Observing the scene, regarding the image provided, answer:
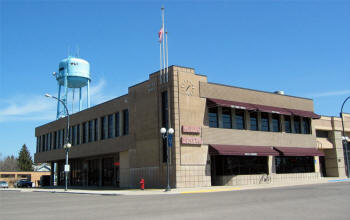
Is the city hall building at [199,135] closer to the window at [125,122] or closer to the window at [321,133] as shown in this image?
the window at [125,122]

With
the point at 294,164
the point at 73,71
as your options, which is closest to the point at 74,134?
the point at 73,71

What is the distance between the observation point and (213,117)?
110ft

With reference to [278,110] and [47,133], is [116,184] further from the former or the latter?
[47,133]

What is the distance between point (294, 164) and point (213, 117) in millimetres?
12251

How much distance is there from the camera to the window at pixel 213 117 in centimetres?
3324

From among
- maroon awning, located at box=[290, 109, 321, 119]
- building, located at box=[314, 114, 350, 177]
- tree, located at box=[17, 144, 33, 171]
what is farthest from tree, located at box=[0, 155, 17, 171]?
maroon awning, located at box=[290, 109, 321, 119]

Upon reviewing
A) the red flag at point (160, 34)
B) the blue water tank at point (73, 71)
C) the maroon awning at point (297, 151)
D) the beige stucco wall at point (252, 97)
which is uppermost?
the blue water tank at point (73, 71)

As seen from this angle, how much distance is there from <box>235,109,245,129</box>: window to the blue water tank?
112ft

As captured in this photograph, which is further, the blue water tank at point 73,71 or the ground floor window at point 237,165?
the blue water tank at point 73,71

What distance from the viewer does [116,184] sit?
1555 inches

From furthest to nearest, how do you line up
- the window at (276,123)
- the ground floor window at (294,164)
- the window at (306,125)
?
1. the window at (306,125)
2. the window at (276,123)
3. the ground floor window at (294,164)

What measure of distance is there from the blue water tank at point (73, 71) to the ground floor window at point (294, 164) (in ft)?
122

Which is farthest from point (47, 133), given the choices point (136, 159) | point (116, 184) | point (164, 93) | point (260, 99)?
point (260, 99)

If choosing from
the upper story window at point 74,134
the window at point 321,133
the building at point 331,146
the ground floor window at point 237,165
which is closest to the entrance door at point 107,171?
the upper story window at point 74,134
